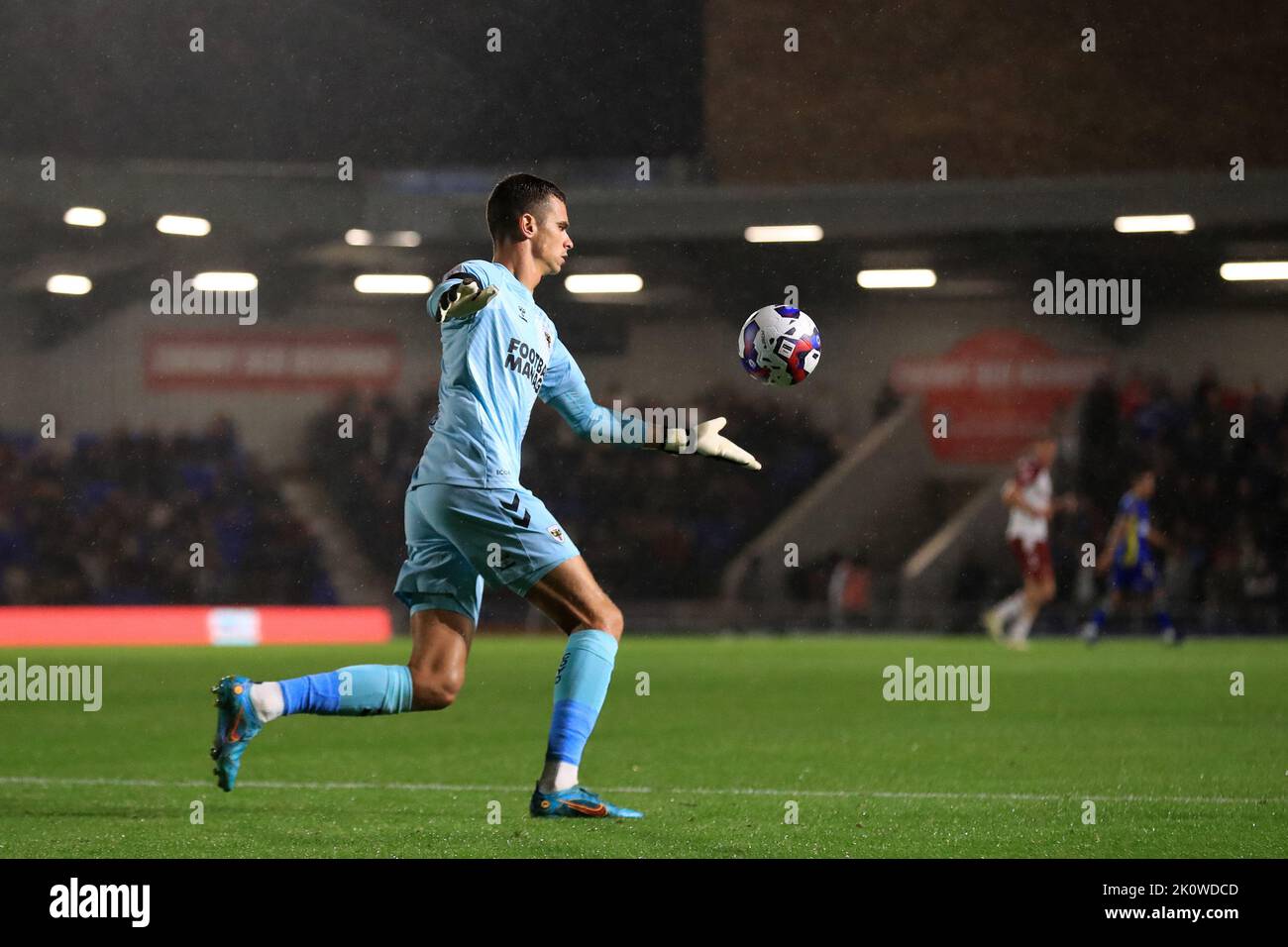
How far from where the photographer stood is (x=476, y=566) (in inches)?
179

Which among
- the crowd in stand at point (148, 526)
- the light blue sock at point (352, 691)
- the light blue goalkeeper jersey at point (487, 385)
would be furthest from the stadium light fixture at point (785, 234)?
the light blue sock at point (352, 691)

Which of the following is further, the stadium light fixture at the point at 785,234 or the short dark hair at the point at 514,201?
the stadium light fixture at the point at 785,234

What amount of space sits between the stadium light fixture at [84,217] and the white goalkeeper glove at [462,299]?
15910 millimetres

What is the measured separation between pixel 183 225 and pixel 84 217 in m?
1.24

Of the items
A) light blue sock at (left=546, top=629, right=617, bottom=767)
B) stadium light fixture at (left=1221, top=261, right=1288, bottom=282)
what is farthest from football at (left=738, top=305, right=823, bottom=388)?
stadium light fixture at (left=1221, top=261, right=1288, bottom=282)

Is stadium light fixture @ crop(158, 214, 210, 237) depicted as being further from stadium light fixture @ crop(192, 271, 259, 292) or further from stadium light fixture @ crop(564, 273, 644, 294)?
stadium light fixture @ crop(564, 273, 644, 294)

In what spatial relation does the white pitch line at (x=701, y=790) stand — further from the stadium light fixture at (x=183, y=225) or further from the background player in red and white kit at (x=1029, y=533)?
the stadium light fixture at (x=183, y=225)

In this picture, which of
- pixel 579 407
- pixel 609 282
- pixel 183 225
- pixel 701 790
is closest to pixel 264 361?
pixel 183 225

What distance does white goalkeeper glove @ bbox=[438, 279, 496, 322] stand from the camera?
4.35 m

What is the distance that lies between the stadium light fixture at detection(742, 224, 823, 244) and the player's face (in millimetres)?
15613

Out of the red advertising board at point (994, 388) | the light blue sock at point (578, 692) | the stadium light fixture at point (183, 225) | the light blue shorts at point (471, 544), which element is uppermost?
the stadium light fixture at point (183, 225)

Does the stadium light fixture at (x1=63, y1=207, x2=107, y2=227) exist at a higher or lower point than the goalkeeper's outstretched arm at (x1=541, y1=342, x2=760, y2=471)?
higher

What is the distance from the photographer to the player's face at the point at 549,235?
4.91 metres

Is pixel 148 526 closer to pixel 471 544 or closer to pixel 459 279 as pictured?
pixel 471 544
